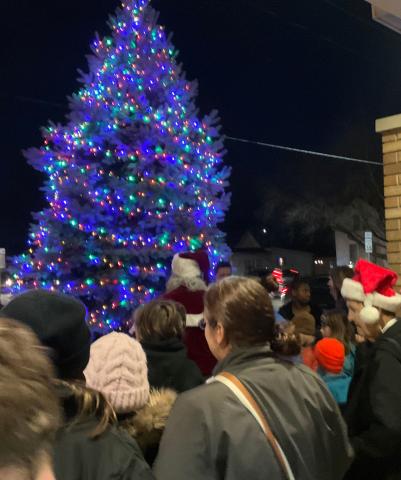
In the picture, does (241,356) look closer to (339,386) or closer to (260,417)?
(260,417)

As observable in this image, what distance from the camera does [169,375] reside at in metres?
2.91

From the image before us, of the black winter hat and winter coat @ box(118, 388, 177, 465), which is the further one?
winter coat @ box(118, 388, 177, 465)

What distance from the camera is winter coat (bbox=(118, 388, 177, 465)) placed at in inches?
80.4

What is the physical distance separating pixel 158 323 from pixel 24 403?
7.09ft

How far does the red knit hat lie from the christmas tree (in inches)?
141

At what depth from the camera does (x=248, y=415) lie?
5.15 ft

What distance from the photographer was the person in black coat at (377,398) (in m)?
2.16

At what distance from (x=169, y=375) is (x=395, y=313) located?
1.28m

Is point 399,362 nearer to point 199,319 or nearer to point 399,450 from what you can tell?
point 399,450

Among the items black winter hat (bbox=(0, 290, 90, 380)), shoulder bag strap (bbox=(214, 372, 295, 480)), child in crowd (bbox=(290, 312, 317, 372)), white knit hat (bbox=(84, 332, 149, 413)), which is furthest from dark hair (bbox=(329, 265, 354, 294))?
black winter hat (bbox=(0, 290, 90, 380))

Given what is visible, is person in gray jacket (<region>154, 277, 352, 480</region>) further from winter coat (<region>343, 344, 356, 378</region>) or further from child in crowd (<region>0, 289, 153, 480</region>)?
winter coat (<region>343, 344, 356, 378</region>)

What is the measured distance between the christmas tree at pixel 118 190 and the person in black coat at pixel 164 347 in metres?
3.57

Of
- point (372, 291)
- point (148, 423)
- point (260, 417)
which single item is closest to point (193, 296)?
point (372, 291)

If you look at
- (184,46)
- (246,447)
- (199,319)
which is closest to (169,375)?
(199,319)
